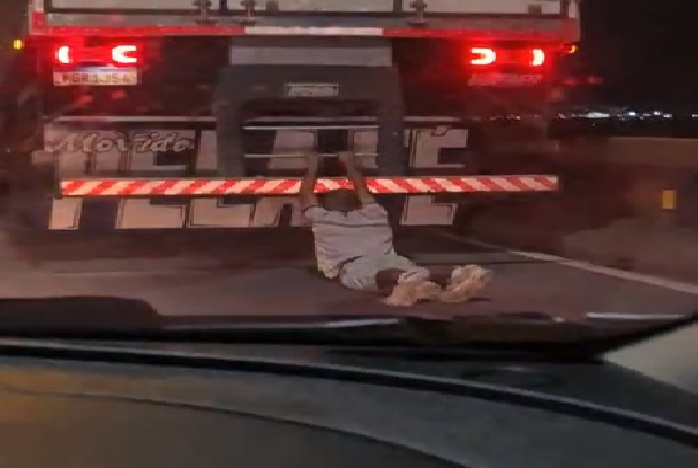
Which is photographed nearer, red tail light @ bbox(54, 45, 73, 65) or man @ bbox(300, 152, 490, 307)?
man @ bbox(300, 152, 490, 307)

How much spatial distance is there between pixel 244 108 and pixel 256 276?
119cm

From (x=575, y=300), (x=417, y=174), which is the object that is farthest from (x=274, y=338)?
(x=417, y=174)

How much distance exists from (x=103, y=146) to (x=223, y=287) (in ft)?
4.69

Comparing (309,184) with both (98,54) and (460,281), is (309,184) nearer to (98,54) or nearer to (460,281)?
(460,281)

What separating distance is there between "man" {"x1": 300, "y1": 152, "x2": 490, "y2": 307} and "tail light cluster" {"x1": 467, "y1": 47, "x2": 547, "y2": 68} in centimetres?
110

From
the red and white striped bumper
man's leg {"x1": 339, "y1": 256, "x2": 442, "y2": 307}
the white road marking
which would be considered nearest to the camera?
the white road marking

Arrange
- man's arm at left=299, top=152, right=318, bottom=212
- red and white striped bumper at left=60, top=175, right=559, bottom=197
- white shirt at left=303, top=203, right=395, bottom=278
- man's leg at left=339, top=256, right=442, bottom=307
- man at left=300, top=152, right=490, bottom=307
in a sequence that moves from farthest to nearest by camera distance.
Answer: red and white striped bumper at left=60, top=175, right=559, bottom=197 → man's arm at left=299, top=152, right=318, bottom=212 → white shirt at left=303, top=203, right=395, bottom=278 → man at left=300, top=152, right=490, bottom=307 → man's leg at left=339, top=256, right=442, bottom=307

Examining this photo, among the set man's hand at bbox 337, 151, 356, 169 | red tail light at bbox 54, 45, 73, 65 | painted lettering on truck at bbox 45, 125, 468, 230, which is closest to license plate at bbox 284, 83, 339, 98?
painted lettering on truck at bbox 45, 125, 468, 230

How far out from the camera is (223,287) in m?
4.93

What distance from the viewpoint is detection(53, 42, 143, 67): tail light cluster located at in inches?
235

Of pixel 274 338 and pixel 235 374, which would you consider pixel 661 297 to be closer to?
pixel 274 338

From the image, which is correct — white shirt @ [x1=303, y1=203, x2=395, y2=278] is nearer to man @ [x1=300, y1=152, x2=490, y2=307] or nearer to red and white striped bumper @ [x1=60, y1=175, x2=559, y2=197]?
man @ [x1=300, y1=152, x2=490, y2=307]

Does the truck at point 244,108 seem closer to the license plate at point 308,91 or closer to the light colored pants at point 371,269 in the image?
the license plate at point 308,91

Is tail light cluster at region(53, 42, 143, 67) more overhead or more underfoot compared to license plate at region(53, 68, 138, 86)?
more overhead
